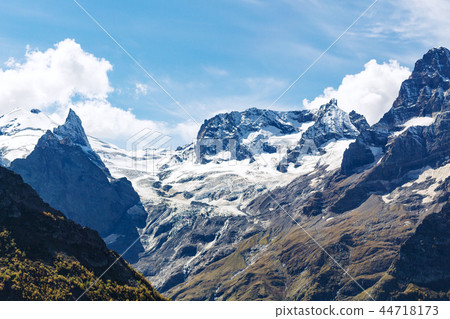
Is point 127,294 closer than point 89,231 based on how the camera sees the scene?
Yes

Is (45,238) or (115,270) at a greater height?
(45,238)

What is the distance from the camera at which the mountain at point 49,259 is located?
97888mm

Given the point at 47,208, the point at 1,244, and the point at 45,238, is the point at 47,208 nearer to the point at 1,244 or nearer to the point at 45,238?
the point at 45,238

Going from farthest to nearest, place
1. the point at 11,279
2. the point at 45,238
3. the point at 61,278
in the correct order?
the point at 45,238, the point at 61,278, the point at 11,279

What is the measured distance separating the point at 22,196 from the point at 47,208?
6.66 m

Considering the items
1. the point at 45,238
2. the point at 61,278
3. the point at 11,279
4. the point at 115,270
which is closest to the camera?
the point at 11,279

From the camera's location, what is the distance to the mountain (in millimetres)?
97888

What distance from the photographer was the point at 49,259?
353 ft

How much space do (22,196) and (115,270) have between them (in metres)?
27.8

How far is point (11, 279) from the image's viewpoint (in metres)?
95.1

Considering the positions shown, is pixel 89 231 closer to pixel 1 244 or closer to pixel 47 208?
pixel 47 208

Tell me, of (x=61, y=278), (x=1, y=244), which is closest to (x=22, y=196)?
(x=1, y=244)
